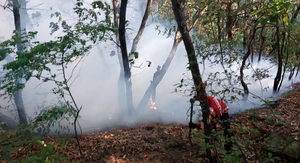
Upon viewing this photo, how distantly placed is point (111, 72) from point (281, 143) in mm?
11587

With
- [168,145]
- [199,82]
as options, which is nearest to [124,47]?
[168,145]

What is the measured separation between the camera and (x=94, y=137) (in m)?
6.18

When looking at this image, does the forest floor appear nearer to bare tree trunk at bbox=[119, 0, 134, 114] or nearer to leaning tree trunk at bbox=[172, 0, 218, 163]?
leaning tree trunk at bbox=[172, 0, 218, 163]

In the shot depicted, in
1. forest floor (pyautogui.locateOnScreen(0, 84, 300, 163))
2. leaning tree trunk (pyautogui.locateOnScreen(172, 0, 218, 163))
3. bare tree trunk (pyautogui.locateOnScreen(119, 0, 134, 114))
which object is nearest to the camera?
leaning tree trunk (pyautogui.locateOnScreen(172, 0, 218, 163))

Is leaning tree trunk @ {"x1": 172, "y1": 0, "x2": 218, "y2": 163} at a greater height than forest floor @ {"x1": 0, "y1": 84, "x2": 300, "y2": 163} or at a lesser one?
greater

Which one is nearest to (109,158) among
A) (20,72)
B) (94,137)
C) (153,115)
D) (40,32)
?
(94,137)

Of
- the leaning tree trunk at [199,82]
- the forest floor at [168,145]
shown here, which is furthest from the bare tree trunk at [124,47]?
the leaning tree trunk at [199,82]

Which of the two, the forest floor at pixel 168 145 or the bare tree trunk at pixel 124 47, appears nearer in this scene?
the forest floor at pixel 168 145

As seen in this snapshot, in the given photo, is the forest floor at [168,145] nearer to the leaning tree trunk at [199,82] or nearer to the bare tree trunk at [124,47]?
the leaning tree trunk at [199,82]

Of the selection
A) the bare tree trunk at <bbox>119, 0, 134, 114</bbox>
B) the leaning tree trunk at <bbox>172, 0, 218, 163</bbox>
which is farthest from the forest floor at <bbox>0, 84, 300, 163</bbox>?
the bare tree trunk at <bbox>119, 0, 134, 114</bbox>

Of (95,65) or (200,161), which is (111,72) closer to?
(95,65)

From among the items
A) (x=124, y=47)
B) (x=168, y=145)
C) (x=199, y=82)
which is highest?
(x=124, y=47)

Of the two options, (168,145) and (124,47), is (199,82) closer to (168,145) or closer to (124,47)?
(168,145)

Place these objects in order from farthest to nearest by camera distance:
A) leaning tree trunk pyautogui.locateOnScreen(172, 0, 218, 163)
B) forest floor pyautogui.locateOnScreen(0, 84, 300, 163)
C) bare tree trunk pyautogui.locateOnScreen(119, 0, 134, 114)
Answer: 1. bare tree trunk pyautogui.locateOnScreen(119, 0, 134, 114)
2. forest floor pyautogui.locateOnScreen(0, 84, 300, 163)
3. leaning tree trunk pyautogui.locateOnScreen(172, 0, 218, 163)
